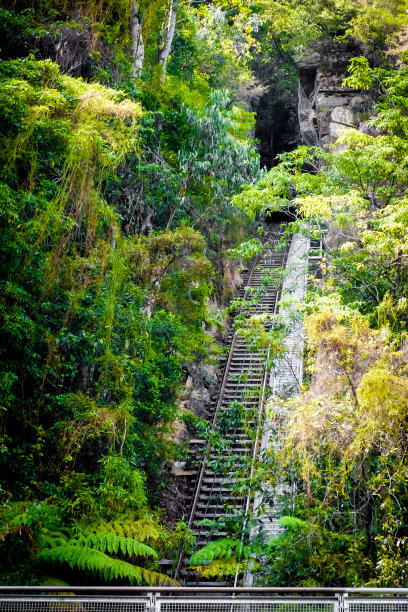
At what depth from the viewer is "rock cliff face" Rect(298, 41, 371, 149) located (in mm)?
20047

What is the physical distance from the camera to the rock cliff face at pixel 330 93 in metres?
20.0

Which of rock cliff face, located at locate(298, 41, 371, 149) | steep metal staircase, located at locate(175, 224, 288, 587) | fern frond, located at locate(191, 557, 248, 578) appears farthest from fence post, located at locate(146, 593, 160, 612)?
rock cliff face, located at locate(298, 41, 371, 149)

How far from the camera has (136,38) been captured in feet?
46.9

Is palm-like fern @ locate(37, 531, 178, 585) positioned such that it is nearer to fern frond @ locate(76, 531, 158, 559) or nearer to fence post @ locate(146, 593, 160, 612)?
fern frond @ locate(76, 531, 158, 559)

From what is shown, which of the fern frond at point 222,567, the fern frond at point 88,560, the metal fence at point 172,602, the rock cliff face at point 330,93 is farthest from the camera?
the rock cliff face at point 330,93

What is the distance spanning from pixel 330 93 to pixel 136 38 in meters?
8.65

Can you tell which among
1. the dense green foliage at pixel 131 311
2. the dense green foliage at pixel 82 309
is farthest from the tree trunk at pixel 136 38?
the dense green foliage at pixel 82 309

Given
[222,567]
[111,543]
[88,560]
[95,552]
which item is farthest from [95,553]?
[222,567]

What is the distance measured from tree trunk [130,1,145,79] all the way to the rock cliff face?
727cm

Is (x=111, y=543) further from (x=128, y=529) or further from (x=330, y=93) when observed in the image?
(x=330, y=93)

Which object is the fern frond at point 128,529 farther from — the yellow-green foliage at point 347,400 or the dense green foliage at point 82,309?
the yellow-green foliage at point 347,400

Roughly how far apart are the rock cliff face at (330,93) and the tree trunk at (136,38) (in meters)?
7.27

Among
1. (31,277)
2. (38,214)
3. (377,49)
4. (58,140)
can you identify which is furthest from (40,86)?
(377,49)

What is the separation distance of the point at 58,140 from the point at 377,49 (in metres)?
12.2
